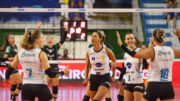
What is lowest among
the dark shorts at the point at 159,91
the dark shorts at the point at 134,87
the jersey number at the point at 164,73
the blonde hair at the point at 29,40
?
the dark shorts at the point at 134,87

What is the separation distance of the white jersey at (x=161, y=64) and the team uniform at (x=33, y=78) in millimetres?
1781

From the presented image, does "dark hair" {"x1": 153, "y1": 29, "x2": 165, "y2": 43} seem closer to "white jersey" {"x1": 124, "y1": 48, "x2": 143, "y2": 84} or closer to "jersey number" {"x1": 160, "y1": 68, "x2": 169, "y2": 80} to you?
"jersey number" {"x1": 160, "y1": 68, "x2": 169, "y2": 80}

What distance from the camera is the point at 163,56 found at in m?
5.92

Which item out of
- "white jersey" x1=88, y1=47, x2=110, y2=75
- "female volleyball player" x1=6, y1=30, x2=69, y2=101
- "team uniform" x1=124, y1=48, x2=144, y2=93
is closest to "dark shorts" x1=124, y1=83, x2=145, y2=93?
"team uniform" x1=124, y1=48, x2=144, y2=93

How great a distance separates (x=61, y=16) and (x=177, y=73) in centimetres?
616

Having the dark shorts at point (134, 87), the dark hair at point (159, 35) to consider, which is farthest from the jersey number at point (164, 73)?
the dark shorts at point (134, 87)

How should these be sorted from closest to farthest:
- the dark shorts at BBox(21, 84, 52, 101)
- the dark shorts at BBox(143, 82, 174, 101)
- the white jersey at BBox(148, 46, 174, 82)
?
the dark shorts at BBox(21, 84, 52, 101), the dark shorts at BBox(143, 82, 174, 101), the white jersey at BBox(148, 46, 174, 82)

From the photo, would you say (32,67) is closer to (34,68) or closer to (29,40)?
(34,68)

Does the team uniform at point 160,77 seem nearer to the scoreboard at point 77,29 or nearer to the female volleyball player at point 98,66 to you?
the female volleyball player at point 98,66

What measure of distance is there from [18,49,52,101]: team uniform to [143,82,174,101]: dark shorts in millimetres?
1623

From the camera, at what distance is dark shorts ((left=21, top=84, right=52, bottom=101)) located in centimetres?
568

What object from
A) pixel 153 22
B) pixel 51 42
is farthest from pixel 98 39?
pixel 153 22

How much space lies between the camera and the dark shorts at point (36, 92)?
568 cm

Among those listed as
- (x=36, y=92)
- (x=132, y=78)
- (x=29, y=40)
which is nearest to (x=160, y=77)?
(x=132, y=78)
